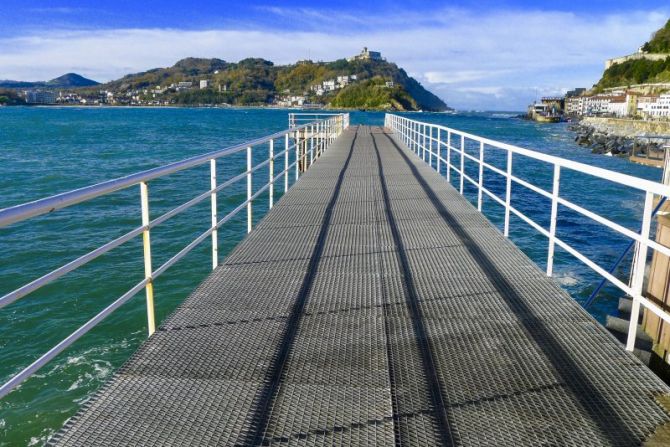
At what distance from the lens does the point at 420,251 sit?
4.86 m

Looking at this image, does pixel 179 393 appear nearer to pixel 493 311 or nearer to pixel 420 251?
pixel 493 311

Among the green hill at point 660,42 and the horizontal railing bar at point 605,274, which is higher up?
the green hill at point 660,42

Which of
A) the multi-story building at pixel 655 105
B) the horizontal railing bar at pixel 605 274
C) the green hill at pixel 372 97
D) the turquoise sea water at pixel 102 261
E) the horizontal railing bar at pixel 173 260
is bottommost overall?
the turquoise sea water at pixel 102 261

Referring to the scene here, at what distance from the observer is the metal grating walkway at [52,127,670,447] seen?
222 cm

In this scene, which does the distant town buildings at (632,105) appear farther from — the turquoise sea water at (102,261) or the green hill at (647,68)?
the turquoise sea water at (102,261)

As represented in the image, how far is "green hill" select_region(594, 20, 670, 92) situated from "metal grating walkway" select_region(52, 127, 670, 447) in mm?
119463

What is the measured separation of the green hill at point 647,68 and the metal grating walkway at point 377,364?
A: 119m

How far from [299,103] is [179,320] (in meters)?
200

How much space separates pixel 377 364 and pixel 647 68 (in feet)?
448

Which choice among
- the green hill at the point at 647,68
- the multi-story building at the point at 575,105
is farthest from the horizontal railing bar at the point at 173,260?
the multi-story building at the point at 575,105

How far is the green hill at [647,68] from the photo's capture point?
11081 cm

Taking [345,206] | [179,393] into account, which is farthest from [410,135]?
[179,393]

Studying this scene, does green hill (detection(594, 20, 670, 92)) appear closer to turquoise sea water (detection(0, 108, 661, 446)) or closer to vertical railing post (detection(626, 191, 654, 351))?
turquoise sea water (detection(0, 108, 661, 446))

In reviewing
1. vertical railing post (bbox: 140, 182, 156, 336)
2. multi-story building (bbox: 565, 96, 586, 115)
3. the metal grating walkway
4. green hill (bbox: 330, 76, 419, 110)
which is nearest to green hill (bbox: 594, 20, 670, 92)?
multi-story building (bbox: 565, 96, 586, 115)
